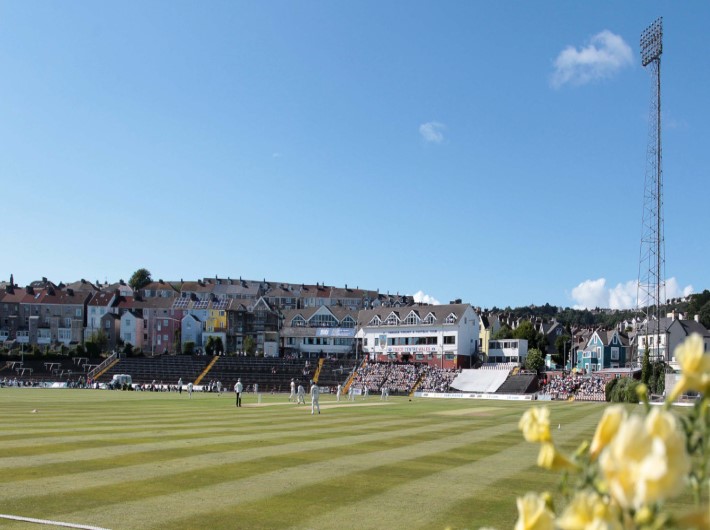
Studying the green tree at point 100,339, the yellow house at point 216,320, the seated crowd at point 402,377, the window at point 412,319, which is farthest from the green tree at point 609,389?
the green tree at point 100,339

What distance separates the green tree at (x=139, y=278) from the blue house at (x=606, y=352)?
102 meters

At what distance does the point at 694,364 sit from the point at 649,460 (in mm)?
410

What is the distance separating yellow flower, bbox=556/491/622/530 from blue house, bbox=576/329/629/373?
108 m

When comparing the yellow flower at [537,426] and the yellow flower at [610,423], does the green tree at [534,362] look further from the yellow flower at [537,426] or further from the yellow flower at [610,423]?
the yellow flower at [610,423]

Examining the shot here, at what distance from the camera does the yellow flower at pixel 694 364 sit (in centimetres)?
191

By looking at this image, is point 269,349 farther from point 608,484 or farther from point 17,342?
point 608,484

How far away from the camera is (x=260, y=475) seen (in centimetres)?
1562

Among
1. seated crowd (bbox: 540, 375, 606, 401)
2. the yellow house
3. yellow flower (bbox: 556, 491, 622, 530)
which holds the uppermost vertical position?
yellow flower (bbox: 556, 491, 622, 530)

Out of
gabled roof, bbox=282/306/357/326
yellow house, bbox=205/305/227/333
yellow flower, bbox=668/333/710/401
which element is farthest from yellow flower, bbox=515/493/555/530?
yellow house, bbox=205/305/227/333

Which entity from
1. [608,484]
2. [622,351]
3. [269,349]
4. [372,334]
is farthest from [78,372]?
[608,484]

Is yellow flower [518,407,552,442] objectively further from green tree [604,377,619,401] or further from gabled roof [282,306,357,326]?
gabled roof [282,306,357,326]

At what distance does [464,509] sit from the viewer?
1262 centimetres

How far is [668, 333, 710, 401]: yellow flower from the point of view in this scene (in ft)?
6.27

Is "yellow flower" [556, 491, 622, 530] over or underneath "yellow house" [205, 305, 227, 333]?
over
